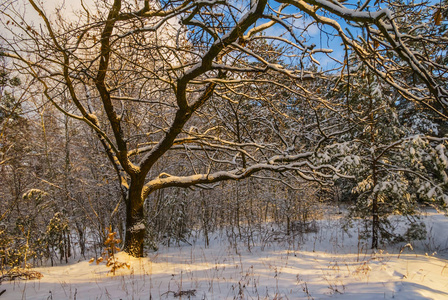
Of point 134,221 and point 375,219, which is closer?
point 134,221

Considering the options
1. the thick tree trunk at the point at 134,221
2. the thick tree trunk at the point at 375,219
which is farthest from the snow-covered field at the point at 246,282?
the thick tree trunk at the point at 375,219

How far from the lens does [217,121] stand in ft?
21.5

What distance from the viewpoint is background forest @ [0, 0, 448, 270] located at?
3.30 m

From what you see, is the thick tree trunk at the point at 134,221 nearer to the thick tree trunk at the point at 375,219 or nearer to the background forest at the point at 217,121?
the background forest at the point at 217,121

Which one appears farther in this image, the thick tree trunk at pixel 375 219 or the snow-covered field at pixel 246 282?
the thick tree trunk at pixel 375 219

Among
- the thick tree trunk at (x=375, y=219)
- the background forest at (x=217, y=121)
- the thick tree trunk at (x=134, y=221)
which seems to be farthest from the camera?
the thick tree trunk at (x=375, y=219)

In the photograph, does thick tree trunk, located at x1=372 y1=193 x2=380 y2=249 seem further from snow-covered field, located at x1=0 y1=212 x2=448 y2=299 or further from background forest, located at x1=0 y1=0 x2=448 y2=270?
snow-covered field, located at x1=0 y1=212 x2=448 y2=299

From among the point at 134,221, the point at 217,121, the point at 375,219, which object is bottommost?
the point at 375,219

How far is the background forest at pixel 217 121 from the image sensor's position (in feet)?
10.8

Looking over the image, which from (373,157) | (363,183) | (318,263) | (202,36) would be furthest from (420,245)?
(202,36)

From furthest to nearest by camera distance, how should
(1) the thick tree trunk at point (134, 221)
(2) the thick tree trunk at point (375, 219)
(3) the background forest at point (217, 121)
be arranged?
1. (2) the thick tree trunk at point (375, 219)
2. (1) the thick tree trunk at point (134, 221)
3. (3) the background forest at point (217, 121)

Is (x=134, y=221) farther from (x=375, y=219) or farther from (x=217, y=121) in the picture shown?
(x=375, y=219)

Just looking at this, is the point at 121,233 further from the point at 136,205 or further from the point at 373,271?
the point at 373,271

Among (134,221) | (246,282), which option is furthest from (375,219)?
(134,221)
